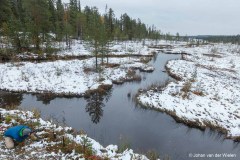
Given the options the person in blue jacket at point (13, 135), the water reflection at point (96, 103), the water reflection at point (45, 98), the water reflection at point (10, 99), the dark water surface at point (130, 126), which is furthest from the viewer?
the water reflection at point (45, 98)

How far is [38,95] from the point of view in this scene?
20.2 meters

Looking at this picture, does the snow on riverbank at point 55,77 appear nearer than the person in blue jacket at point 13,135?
No

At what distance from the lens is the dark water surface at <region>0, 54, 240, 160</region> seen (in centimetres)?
1237

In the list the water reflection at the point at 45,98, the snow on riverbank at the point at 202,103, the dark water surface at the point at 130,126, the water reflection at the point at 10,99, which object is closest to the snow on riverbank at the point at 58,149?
the dark water surface at the point at 130,126

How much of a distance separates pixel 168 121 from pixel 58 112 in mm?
9243

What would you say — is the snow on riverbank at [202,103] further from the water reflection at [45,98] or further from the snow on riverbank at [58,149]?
the water reflection at [45,98]

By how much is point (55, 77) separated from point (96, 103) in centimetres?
906

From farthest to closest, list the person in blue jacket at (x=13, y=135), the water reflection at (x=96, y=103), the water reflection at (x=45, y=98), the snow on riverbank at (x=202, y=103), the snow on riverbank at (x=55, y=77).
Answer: the snow on riverbank at (x=55, y=77) < the water reflection at (x=45, y=98) < the water reflection at (x=96, y=103) < the snow on riverbank at (x=202, y=103) < the person in blue jacket at (x=13, y=135)

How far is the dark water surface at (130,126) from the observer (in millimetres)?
12367

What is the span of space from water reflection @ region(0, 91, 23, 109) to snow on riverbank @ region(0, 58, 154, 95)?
1126 millimetres

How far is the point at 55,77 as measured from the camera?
83.0ft

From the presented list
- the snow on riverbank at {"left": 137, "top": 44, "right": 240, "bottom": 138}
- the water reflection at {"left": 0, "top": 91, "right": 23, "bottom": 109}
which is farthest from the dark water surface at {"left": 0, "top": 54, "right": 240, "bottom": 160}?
the snow on riverbank at {"left": 137, "top": 44, "right": 240, "bottom": 138}

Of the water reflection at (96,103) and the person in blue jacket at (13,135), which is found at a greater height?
the person in blue jacket at (13,135)

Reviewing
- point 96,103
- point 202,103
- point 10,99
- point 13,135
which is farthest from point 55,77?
point 202,103
